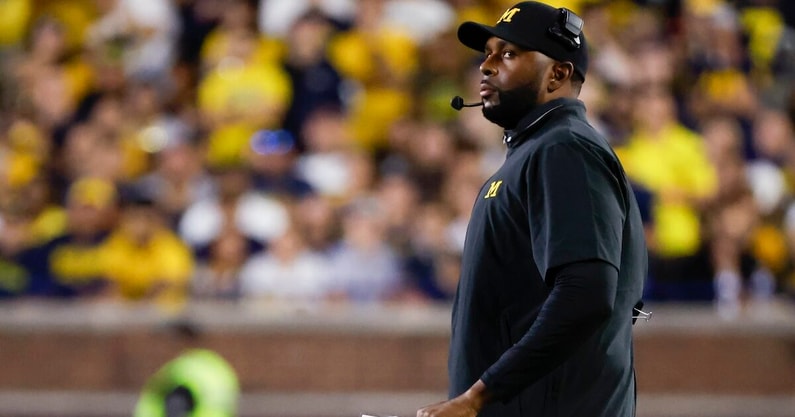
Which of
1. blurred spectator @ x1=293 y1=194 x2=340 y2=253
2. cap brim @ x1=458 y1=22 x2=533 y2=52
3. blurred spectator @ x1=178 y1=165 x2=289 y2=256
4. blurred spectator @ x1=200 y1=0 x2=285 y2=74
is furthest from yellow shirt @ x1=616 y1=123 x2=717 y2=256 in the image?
cap brim @ x1=458 y1=22 x2=533 y2=52

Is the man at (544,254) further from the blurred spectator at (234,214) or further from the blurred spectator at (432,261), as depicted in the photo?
the blurred spectator at (234,214)

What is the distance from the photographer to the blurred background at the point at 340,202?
8484 millimetres

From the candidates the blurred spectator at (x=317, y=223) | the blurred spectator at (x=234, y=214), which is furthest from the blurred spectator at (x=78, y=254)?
the blurred spectator at (x=317, y=223)

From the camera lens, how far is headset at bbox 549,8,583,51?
3.23 m

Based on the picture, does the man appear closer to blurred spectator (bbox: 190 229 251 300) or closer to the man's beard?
the man's beard

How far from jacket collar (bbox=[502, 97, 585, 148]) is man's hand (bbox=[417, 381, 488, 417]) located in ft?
2.08

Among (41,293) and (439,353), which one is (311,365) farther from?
(41,293)

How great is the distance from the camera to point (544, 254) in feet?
9.95

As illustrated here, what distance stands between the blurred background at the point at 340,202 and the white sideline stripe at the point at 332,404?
0.01 meters

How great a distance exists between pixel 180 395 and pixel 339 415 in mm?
2395

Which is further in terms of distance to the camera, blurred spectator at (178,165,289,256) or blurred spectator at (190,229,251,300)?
blurred spectator at (178,165,289,256)

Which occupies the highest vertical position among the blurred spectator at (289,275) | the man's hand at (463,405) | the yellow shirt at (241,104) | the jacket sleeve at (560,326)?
the yellow shirt at (241,104)

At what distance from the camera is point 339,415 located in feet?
27.9

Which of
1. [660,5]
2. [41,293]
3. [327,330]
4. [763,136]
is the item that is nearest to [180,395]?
[327,330]
